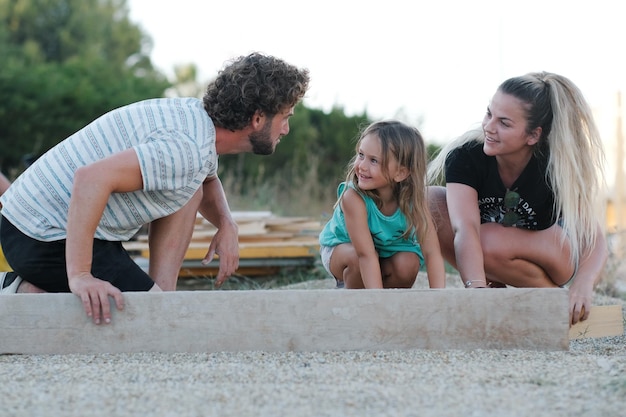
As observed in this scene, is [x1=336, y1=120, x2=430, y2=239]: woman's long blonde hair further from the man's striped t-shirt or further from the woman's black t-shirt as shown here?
the man's striped t-shirt

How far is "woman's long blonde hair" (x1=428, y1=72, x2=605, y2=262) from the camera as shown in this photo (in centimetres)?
373

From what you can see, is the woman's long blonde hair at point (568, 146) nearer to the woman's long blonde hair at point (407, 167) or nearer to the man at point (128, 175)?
the woman's long blonde hair at point (407, 167)

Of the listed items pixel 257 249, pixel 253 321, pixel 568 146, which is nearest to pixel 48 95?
pixel 257 249

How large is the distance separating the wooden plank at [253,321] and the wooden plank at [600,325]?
516mm

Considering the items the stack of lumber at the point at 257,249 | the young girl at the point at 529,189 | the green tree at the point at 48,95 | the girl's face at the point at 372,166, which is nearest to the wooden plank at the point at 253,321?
the young girl at the point at 529,189

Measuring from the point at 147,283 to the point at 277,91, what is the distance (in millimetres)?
1018

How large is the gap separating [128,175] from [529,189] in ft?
6.47

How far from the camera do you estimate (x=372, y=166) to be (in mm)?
3744

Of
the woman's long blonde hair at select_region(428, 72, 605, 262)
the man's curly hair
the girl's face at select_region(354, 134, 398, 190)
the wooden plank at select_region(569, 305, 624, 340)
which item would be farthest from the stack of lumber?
the wooden plank at select_region(569, 305, 624, 340)

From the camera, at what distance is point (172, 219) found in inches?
144

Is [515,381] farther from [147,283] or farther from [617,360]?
[147,283]

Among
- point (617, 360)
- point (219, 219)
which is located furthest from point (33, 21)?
point (617, 360)

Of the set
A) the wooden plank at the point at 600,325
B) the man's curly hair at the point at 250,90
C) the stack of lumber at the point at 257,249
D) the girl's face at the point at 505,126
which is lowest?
the stack of lumber at the point at 257,249

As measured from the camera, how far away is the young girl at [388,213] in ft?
12.2
